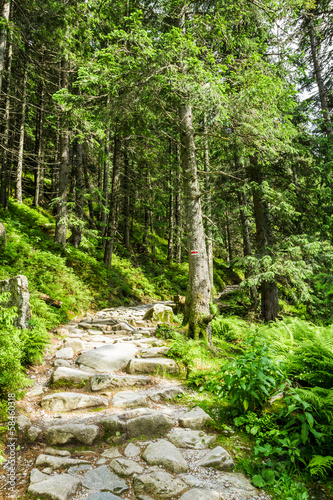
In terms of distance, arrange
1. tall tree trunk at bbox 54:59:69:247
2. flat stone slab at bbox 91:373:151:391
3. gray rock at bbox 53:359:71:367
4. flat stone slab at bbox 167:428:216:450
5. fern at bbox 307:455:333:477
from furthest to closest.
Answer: tall tree trunk at bbox 54:59:69:247
gray rock at bbox 53:359:71:367
flat stone slab at bbox 91:373:151:391
flat stone slab at bbox 167:428:216:450
fern at bbox 307:455:333:477

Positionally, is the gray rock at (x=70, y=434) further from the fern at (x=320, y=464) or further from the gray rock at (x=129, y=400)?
the fern at (x=320, y=464)

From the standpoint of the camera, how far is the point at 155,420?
3492mm

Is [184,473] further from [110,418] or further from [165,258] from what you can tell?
[165,258]

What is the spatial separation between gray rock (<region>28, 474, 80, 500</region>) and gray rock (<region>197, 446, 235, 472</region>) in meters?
1.33

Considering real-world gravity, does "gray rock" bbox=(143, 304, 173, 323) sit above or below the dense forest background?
below

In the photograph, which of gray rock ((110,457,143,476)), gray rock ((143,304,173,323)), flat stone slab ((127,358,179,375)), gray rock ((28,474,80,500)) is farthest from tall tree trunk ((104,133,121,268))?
gray rock ((28,474,80,500))

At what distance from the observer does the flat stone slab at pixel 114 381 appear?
14.5 feet

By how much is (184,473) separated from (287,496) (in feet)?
3.25

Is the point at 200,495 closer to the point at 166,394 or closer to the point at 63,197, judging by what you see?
the point at 166,394

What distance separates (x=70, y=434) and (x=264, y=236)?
9.46m

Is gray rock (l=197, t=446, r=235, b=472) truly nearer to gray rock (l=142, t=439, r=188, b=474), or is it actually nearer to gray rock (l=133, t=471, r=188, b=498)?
gray rock (l=142, t=439, r=188, b=474)

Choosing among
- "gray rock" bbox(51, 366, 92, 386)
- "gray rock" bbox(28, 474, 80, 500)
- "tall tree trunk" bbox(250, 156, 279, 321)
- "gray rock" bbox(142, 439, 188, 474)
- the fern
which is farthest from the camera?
"tall tree trunk" bbox(250, 156, 279, 321)

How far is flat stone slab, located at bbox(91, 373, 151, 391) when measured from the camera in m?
4.42

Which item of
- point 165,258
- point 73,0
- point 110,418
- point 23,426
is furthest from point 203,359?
point 165,258
